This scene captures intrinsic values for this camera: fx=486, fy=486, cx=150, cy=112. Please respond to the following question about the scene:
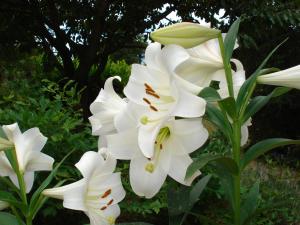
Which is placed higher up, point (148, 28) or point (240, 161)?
point (148, 28)

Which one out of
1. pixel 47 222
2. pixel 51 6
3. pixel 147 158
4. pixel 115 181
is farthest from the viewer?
pixel 51 6

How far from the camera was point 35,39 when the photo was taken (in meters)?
7.50

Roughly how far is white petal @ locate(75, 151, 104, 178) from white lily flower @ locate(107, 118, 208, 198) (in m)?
0.11

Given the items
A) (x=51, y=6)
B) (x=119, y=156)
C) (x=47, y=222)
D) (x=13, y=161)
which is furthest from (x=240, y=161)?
(x=51, y=6)

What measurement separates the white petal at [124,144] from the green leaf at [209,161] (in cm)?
10

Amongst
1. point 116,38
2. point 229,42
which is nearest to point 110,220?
point 229,42

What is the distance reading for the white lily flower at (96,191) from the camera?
34.1 inches

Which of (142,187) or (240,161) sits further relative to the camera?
(240,161)

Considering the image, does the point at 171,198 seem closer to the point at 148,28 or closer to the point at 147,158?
the point at 147,158

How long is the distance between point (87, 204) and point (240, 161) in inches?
11.8

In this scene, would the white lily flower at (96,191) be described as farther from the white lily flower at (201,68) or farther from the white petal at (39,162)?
the white lily flower at (201,68)

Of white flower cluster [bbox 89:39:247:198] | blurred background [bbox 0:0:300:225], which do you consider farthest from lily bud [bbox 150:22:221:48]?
blurred background [bbox 0:0:300:225]

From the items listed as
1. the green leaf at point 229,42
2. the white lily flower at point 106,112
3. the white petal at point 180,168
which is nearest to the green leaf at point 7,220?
the white lily flower at point 106,112

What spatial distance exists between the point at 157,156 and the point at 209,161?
0.09m
